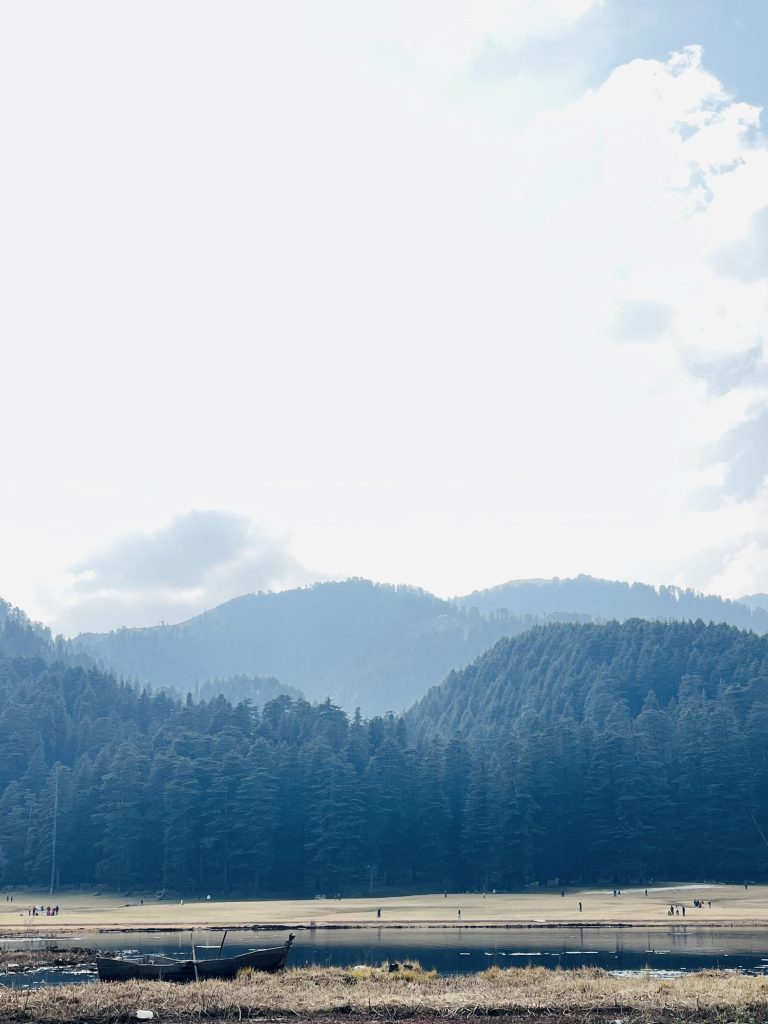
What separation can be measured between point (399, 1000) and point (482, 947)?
32520mm

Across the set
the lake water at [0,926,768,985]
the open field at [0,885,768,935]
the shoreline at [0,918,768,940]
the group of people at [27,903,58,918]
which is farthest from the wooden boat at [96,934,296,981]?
the group of people at [27,903,58,918]

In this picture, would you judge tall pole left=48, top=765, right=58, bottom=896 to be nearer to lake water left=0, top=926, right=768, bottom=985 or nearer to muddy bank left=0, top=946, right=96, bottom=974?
lake water left=0, top=926, right=768, bottom=985

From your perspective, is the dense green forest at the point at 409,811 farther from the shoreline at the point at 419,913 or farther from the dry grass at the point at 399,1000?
the dry grass at the point at 399,1000

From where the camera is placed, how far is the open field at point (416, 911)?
86.6 meters

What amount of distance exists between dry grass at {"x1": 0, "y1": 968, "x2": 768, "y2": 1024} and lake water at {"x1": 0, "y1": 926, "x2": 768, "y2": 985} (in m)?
11.9

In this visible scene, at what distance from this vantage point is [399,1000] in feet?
115

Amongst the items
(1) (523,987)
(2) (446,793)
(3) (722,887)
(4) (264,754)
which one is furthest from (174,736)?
(1) (523,987)

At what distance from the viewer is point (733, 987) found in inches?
1437

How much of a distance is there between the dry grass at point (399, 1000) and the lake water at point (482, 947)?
39.1 ft

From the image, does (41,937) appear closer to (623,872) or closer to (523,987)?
(523,987)

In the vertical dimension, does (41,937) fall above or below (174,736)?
below

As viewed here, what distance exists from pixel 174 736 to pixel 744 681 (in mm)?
92815

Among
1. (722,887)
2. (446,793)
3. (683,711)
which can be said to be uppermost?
(683,711)

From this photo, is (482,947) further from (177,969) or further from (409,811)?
(409,811)
